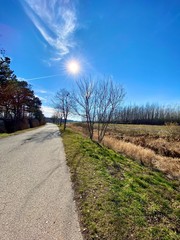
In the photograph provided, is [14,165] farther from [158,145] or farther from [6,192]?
[158,145]

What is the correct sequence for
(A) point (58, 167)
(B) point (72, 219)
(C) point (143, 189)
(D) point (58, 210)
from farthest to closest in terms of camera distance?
(A) point (58, 167), (C) point (143, 189), (D) point (58, 210), (B) point (72, 219)

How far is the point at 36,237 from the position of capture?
248 cm

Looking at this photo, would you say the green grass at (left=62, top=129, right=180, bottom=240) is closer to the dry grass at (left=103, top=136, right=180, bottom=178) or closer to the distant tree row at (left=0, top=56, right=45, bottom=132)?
the dry grass at (left=103, top=136, right=180, bottom=178)

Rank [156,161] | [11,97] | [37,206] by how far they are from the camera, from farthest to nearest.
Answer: [11,97], [156,161], [37,206]

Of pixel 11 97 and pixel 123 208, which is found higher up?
pixel 11 97

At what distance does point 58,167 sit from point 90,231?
12.5 feet

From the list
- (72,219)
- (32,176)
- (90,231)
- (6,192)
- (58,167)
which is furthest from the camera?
(58,167)

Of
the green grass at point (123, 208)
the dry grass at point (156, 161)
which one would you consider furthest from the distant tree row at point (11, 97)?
the green grass at point (123, 208)

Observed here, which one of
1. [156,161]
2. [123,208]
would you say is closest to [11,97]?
[156,161]

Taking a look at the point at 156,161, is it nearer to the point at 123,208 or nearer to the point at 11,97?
the point at 123,208

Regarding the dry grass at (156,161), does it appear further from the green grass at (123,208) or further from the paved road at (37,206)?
the paved road at (37,206)

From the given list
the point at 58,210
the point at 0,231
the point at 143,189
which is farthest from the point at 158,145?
the point at 0,231

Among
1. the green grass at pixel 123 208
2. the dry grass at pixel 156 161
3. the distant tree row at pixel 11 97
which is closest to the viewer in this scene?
the green grass at pixel 123 208

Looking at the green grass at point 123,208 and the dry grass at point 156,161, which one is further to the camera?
the dry grass at point 156,161
